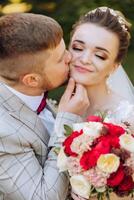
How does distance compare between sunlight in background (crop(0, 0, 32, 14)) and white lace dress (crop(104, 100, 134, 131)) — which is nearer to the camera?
white lace dress (crop(104, 100, 134, 131))

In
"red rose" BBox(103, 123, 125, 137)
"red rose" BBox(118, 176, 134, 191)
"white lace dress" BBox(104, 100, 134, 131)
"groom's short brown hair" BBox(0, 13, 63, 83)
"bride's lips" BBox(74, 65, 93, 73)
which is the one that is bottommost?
"white lace dress" BBox(104, 100, 134, 131)

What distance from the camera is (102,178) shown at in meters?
3.44

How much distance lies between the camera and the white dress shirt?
377 centimetres

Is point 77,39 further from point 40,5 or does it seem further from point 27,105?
point 40,5

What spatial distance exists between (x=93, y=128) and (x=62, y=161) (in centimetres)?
23

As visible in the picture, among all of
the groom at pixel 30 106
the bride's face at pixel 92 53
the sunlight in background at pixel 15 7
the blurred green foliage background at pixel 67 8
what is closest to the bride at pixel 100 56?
the bride's face at pixel 92 53

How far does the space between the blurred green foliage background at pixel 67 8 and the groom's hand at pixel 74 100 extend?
5391 millimetres

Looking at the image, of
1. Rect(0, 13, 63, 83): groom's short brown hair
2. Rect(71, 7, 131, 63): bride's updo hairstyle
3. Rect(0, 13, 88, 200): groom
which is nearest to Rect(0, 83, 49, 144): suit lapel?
Rect(0, 13, 88, 200): groom

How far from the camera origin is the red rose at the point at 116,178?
11.3ft

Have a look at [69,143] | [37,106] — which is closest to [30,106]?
[37,106]

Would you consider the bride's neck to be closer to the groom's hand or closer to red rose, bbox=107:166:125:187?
the groom's hand

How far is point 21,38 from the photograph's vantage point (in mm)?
3600

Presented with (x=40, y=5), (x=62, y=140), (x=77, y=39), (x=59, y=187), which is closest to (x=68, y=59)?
(x=77, y=39)

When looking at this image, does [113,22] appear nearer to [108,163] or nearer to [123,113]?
[123,113]
